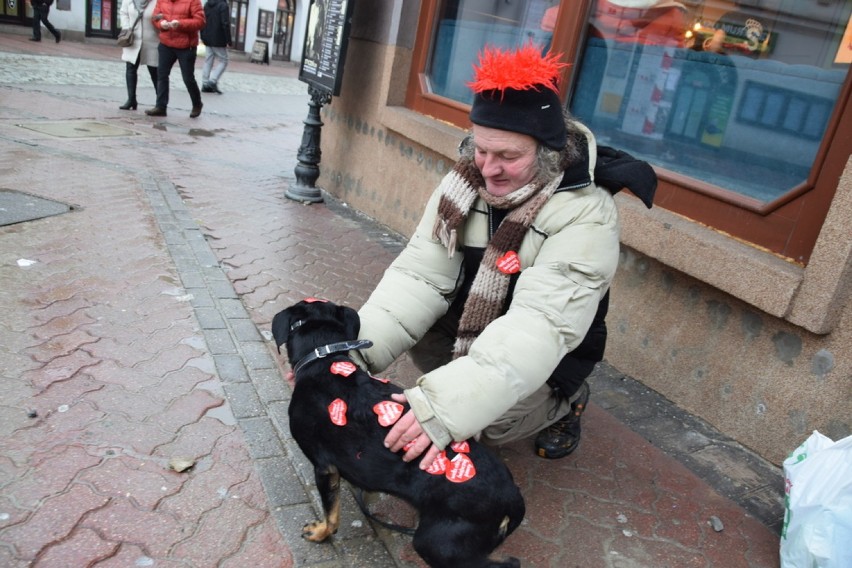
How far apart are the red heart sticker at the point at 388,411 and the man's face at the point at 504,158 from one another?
0.94 meters

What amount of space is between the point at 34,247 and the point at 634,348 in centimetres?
407

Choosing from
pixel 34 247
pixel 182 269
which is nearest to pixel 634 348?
Answer: pixel 182 269

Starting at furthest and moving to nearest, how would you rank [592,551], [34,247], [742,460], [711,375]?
[34,247] < [711,375] < [742,460] < [592,551]

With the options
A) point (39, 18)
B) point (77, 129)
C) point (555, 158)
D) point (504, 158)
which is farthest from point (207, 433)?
point (39, 18)

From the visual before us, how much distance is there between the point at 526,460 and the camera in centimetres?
322

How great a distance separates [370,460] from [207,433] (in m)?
1.14

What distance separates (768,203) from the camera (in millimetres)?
3629

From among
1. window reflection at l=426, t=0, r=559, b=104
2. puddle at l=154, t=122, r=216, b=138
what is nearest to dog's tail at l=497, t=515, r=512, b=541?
window reflection at l=426, t=0, r=559, b=104

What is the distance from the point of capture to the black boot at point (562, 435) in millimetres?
3221

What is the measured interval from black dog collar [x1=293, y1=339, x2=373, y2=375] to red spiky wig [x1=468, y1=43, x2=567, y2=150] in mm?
917

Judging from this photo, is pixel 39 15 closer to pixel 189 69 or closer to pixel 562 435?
pixel 189 69

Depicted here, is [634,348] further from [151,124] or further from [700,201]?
[151,124]

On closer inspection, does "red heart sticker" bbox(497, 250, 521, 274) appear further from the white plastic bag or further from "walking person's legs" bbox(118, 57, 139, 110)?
"walking person's legs" bbox(118, 57, 139, 110)

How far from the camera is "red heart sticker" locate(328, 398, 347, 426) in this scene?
222 cm
